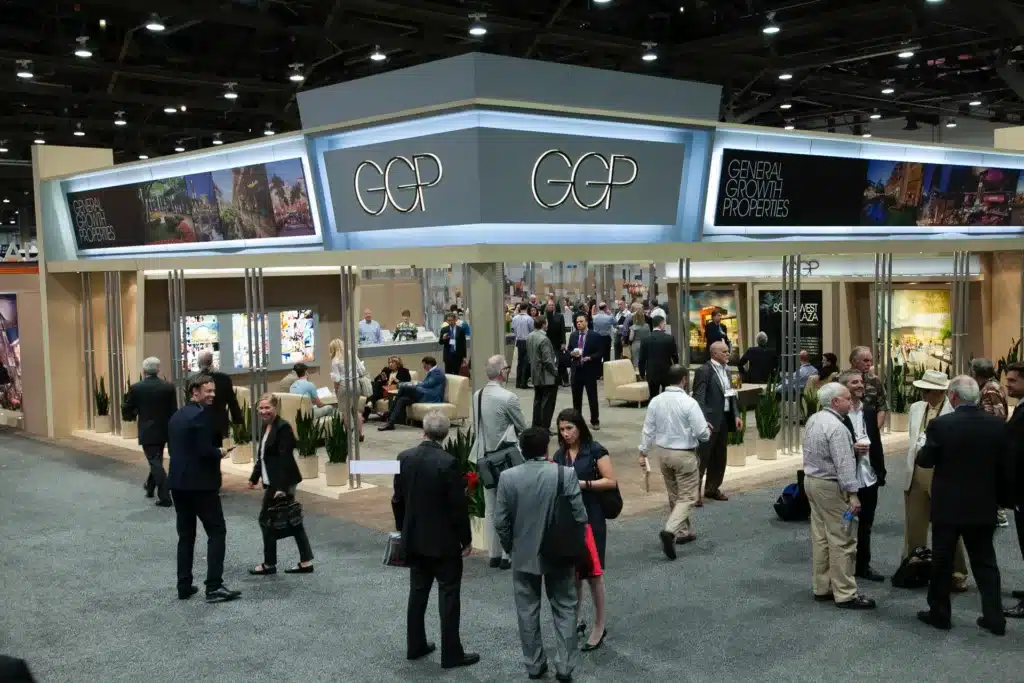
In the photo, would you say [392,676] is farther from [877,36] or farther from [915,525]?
[877,36]

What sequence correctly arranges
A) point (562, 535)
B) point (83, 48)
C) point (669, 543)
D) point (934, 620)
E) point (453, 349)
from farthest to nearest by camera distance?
point (83, 48), point (453, 349), point (669, 543), point (934, 620), point (562, 535)

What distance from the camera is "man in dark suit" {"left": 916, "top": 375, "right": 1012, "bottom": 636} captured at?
230 inches

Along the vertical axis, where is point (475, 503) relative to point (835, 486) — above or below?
below

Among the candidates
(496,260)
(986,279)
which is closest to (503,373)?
(496,260)

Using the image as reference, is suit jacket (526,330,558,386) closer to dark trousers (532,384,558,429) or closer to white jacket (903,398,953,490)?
dark trousers (532,384,558,429)

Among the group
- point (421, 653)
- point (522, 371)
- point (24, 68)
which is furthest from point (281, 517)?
point (24, 68)

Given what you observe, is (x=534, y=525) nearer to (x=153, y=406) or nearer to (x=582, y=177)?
(x=582, y=177)

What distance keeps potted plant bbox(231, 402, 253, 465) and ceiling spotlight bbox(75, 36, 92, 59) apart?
8.03 meters

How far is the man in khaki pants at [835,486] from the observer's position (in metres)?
6.28

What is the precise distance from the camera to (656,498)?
9688mm

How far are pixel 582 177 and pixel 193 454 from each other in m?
3.72

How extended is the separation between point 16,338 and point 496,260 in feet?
33.3

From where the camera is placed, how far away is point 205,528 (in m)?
6.98

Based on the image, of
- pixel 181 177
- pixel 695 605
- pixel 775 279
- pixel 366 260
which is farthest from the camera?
pixel 775 279
